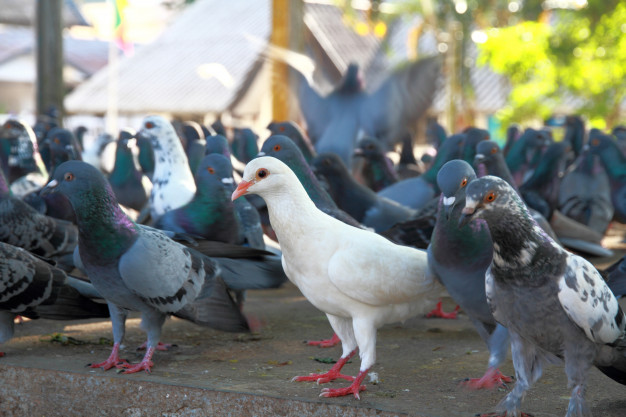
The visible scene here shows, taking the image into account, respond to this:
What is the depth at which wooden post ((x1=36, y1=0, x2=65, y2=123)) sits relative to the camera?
11.9 m

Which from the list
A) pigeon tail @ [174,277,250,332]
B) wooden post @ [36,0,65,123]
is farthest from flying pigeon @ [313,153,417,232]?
wooden post @ [36,0,65,123]

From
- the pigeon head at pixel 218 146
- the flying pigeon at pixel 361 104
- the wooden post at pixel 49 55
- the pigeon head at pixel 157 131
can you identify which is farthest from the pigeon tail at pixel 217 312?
the wooden post at pixel 49 55

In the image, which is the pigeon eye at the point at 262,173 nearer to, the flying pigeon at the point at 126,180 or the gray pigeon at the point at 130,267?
the gray pigeon at the point at 130,267

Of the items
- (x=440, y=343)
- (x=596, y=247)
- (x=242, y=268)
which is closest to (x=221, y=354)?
(x=242, y=268)

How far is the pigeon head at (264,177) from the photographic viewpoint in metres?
3.86

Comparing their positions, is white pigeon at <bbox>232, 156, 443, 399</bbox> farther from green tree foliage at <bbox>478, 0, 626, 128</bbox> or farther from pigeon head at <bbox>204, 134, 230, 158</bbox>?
green tree foliage at <bbox>478, 0, 626, 128</bbox>

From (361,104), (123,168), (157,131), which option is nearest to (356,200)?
(157,131)

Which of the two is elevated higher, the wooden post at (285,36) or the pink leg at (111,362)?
the wooden post at (285,36)

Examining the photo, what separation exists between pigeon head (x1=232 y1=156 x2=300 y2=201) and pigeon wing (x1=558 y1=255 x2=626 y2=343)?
134 centimetres

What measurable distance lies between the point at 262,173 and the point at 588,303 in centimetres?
156

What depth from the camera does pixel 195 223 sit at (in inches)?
222

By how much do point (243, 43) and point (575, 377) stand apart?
31162mm

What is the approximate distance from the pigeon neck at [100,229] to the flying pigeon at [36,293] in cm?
51

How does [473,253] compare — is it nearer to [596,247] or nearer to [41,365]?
[41,365]
